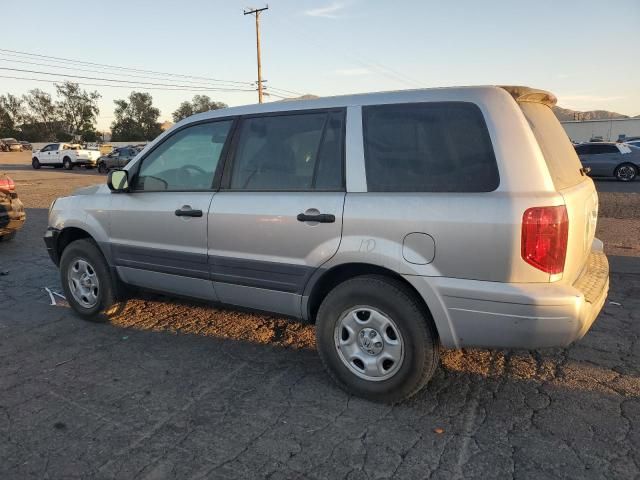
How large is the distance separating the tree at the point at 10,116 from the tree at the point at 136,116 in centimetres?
1780

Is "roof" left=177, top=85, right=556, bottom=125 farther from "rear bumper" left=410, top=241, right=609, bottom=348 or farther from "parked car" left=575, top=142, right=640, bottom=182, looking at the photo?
"parked car" left=575, top=142, right=640, bottom=182

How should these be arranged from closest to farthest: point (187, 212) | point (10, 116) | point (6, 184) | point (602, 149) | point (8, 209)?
point (187, 212)
point (8, 209)
point (6, 184)
point (602, 149)
point (10, 116)

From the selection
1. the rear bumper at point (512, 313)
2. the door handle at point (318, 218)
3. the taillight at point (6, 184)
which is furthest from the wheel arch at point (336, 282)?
the taillight at point (6, 184)

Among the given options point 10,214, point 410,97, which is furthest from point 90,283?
point 10,214

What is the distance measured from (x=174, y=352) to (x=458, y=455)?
234 cm

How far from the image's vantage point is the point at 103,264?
452 cm

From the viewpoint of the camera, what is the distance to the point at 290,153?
3.49 metres

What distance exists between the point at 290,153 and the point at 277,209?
42 cm

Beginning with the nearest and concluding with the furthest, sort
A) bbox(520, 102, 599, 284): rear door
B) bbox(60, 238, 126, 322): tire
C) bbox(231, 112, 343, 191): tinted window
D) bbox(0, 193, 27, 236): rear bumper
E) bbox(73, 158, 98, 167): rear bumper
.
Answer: bbox(520, 102, 599, 284): rear door → bbox(231, 112, 343, 191): tinted window → bbox(60, 238, 126, 322): tire → bbox(0, 193, 27, 236): rear bumper → bbox(73, 158, 98, 167): rear bumper

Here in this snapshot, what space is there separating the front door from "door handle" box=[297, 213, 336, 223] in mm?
868

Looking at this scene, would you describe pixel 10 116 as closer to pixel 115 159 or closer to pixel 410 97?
pixel 115 159

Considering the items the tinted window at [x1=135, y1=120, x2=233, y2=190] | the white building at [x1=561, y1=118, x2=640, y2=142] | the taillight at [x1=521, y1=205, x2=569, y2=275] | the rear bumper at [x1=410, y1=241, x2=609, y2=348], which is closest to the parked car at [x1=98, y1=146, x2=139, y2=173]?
the tinted window at [x1=135, y1=120, x2=233, y2=190]

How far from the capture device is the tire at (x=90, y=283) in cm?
453

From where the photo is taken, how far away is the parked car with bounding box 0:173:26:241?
8047 mm
